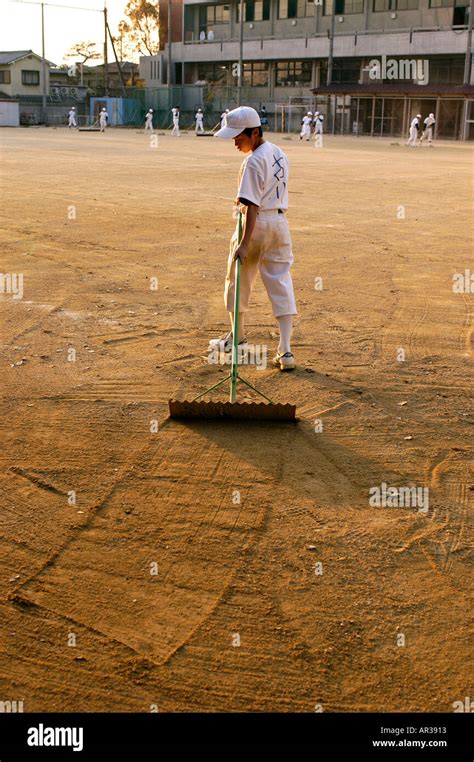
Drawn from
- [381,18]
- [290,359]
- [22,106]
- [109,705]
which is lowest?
[109,705]

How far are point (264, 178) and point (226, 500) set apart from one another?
8.94 feet

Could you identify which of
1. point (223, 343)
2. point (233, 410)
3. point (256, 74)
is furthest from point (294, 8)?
point (233, 410)

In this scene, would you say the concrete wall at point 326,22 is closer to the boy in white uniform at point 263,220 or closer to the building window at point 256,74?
the building window at point 256,74

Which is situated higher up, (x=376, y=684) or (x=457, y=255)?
(x=457, y=255)

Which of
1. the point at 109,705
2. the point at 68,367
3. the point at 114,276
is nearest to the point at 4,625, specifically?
the point at 109,705

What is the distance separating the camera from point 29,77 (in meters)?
78.8

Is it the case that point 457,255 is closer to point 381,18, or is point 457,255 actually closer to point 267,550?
point 267,550

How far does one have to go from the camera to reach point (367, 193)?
21.4 metres

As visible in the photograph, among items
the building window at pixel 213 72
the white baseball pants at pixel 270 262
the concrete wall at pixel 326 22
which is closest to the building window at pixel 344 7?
the concrete wall at pixel 326 22

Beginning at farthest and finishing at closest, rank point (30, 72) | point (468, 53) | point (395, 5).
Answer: point (30, 72)
point (395, 5)
point (468, 53)

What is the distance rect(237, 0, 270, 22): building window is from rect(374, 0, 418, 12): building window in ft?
38.9

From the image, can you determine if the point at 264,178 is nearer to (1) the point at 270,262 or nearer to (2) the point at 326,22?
(1) the point at 270,262

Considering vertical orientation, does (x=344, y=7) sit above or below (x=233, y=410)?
above

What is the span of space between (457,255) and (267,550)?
9242 mm
